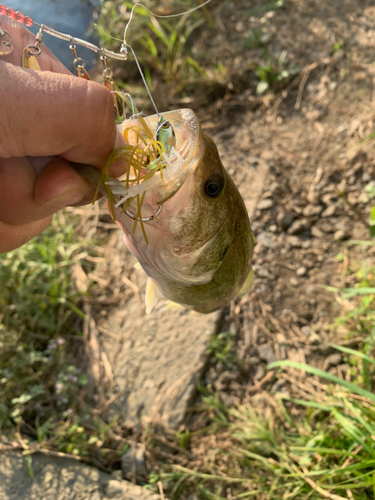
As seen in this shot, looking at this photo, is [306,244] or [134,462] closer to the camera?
[134,462]

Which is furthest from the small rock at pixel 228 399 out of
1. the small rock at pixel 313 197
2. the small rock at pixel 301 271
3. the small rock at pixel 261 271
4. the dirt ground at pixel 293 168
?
the small rock at pixel 313 197

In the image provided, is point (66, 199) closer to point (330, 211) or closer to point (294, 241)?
point (294, 241)

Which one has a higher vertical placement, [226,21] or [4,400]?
[226,21]

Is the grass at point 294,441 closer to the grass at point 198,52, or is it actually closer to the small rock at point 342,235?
the small rock at point 342,235

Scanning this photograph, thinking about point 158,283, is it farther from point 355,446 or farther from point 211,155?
point 355,446

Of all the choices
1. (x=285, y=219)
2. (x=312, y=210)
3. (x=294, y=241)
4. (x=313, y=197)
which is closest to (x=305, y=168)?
(x=313, y=197)

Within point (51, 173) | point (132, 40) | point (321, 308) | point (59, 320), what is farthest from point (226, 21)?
point (51, 173)

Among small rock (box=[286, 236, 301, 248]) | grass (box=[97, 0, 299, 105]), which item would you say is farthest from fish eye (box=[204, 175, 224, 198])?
grass (box=[97, 0, 299, 105])
